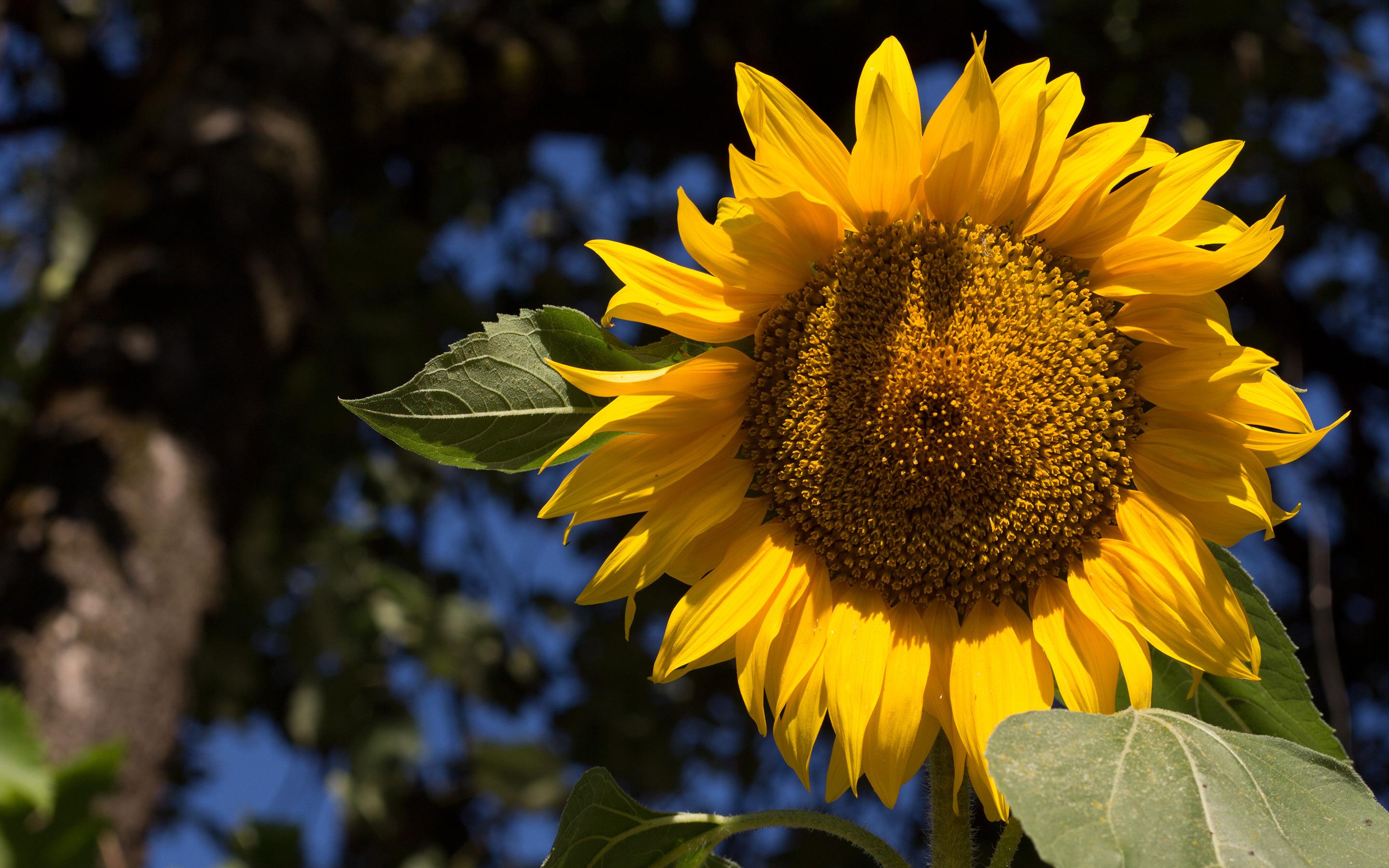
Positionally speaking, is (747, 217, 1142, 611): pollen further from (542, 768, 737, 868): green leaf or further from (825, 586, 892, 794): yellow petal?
(542, 768, 737, 868): green leaf

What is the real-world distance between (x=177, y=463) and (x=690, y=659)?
7.61 ft

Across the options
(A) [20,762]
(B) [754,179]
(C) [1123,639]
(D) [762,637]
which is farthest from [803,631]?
(A) [20,762]

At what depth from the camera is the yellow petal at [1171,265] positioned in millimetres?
818

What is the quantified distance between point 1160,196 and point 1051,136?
97mm

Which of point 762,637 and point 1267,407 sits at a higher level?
point 1267,407

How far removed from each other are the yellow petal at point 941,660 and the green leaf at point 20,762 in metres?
1.72

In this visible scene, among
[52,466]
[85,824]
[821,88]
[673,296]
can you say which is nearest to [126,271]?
[52,466]

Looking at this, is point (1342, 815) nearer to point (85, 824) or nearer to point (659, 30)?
point (85, 824)

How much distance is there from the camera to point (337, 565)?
3359 millimetres

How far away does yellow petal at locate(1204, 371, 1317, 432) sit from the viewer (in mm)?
828

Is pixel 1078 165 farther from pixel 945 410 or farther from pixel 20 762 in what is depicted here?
pixel 20 762

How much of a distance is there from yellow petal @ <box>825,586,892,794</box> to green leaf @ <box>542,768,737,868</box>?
0.45 ft

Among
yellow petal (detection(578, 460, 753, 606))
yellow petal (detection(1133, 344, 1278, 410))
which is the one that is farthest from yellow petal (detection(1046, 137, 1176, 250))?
yellow petal (detection(578, 460, 753, 606))

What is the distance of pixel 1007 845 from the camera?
0.78m
